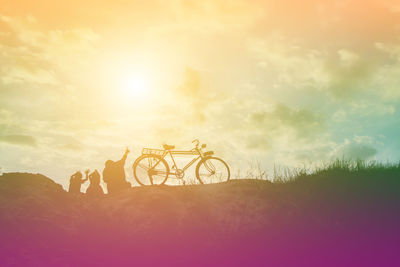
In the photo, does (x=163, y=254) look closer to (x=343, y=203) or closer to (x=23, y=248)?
(x=23, y=248)

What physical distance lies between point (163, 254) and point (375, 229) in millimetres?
5510

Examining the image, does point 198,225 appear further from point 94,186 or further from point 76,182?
point 76,182

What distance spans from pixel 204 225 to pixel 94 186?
3923mm

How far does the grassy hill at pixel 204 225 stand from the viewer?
8.69 meters

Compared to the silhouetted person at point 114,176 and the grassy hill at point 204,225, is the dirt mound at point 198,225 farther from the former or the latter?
the silhouetted person at point 114,176

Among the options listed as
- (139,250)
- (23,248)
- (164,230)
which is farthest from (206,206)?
(23,248)

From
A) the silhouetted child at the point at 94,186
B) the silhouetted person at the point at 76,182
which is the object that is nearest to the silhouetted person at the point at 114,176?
the silhouetted child at the point at 94,186

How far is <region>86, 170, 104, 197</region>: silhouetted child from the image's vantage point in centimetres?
1126

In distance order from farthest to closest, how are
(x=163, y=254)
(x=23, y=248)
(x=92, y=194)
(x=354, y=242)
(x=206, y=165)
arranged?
(x=206, y=165)
(x=92, y=194)
(x=354, y=242)
(x=163, y=254)
(x=23, y=248)

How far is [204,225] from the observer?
952 cm

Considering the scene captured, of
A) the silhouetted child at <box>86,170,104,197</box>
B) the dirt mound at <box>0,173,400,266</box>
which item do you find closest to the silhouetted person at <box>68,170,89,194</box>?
the silhouetted child at <box>86,170,104,197</box>

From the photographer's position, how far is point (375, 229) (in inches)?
395

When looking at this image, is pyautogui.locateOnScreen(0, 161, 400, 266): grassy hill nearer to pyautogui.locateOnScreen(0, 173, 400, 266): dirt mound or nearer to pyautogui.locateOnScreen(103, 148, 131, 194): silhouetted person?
pyautogui.locateOnScreen(0, 173, 400, 266): dirt mound

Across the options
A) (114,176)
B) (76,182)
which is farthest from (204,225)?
(76,182)
